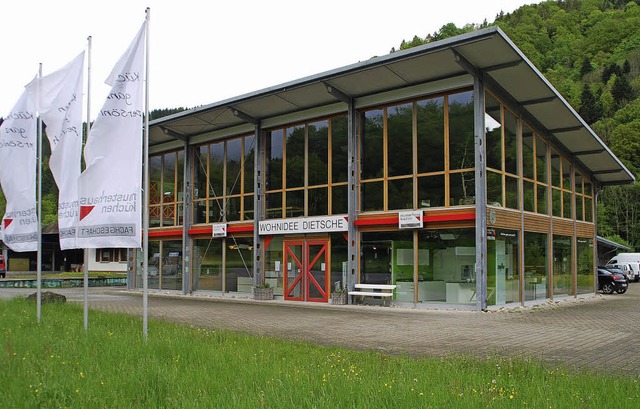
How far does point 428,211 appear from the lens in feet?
58.9

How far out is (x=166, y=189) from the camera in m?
27.6

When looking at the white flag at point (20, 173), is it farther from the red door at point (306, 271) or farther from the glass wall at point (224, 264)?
the glass wall at point (224, 264)

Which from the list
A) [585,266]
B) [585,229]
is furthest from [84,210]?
[585,266]

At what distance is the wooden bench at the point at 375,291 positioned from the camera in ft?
61.2

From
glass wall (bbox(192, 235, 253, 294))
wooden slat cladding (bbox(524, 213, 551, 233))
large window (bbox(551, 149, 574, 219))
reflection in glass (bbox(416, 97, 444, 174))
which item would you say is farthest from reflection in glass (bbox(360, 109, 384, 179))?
large window (bbox(551, 149, 574, 219))

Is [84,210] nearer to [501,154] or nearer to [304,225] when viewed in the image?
[304,225]

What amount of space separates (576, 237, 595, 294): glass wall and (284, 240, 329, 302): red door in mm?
10904

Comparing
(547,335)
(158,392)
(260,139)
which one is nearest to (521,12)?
(260,139)

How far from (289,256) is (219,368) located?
14766mm

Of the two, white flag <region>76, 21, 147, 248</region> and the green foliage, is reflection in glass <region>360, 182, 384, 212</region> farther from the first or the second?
the green foliage

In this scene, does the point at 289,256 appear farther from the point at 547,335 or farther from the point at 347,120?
the point at 547,335

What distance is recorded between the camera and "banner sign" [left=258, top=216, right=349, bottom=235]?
20078 millimetres

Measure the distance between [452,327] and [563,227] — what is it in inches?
454

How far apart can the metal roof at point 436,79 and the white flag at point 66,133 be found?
766 centimetres
